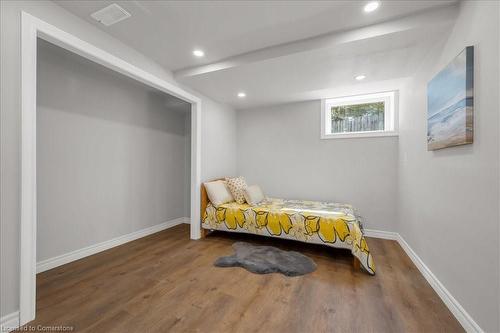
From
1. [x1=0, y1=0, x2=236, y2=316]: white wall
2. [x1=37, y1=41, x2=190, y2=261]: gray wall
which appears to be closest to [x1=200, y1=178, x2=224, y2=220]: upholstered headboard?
[x1=37, y1=41, x2=190, y2=261]: gray wall

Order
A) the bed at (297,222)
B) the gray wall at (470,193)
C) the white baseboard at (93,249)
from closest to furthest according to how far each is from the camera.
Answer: the gray wall at (470,193) → the white baseboard at (93,249) → the bed at (297,222)

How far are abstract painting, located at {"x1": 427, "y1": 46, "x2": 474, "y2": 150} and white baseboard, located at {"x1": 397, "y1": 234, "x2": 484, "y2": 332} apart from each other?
48.3 inches

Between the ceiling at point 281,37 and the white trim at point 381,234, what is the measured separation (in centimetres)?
235

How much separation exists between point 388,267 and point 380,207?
124 cm

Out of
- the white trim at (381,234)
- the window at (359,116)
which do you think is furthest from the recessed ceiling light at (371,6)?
the white trim at (381,234)

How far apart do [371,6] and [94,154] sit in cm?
348

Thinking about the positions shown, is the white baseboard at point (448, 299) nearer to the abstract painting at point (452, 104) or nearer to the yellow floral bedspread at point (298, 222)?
the yellow floral bedspread at point (298, 222)

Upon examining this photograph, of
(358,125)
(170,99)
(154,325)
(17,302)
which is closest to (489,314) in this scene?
(154,325)

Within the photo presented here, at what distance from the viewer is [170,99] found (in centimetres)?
376

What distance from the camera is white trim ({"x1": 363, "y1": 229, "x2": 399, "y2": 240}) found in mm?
3229

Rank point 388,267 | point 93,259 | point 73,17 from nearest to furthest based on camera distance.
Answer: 1. point 73,17
2. point 388,267
3. point 93,259

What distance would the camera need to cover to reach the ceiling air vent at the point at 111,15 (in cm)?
173

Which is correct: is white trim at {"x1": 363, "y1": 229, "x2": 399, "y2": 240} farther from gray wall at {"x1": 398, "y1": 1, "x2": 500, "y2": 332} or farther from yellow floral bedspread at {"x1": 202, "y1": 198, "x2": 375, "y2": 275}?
gray wall at {"x1": 398, "y1": 1, "x2": 500, "y2": 332}

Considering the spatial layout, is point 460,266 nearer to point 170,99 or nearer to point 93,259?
point 93,259
